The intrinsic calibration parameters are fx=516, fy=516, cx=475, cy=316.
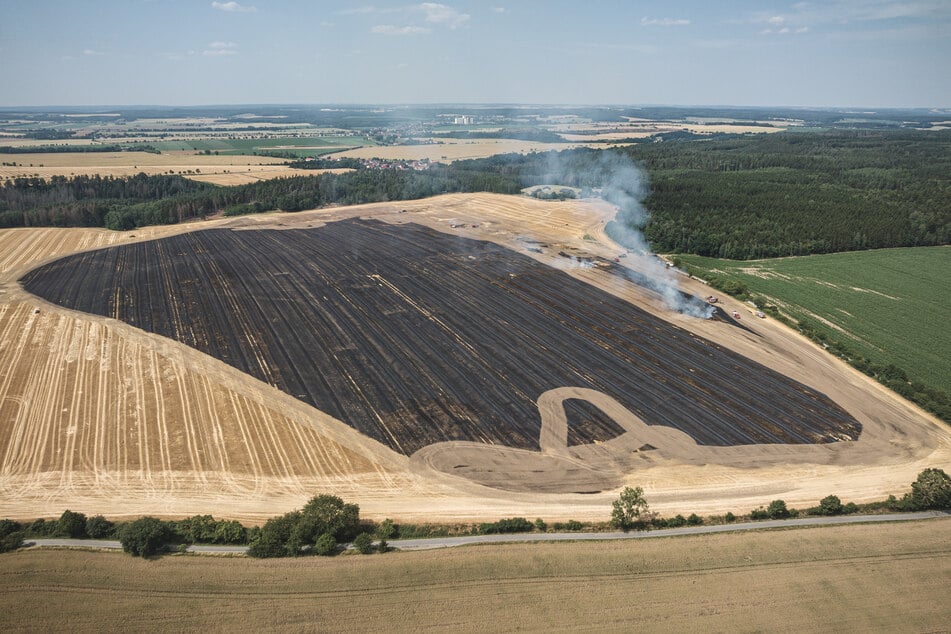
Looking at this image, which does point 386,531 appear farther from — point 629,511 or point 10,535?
point 10,535

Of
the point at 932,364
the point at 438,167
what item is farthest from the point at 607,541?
the point at 438,167

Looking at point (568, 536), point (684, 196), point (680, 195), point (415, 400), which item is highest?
point (680, 195)

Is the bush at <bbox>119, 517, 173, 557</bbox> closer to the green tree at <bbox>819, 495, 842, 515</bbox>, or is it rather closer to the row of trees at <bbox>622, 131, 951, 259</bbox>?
the green tree at <bbox>819, 495, 842, 515</bbox>

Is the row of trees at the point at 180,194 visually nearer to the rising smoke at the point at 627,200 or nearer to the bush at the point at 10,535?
the rising smoke at the point at 627,200

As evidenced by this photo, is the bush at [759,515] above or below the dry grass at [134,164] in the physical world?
below

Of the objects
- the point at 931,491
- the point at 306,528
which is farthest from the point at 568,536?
the point at 931,491

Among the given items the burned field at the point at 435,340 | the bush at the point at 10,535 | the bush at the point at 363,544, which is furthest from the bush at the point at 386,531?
the bush at the point at 10,535

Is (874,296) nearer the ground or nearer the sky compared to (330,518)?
nearer the sky

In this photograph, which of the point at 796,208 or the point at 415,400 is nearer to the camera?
the point at 415,400
